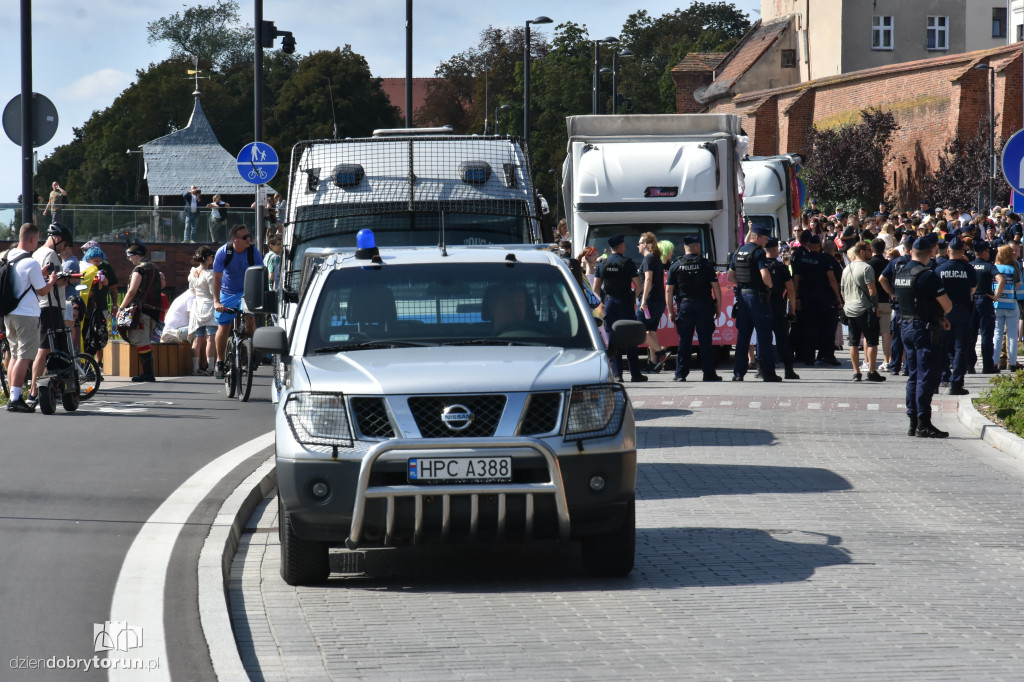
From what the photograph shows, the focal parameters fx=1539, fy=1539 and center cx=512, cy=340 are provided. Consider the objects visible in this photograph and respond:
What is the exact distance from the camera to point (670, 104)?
356 feet

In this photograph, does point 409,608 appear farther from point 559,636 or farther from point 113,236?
point 113,236

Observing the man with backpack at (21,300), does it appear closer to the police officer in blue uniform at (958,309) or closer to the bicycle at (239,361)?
the bicycle at (239,361)

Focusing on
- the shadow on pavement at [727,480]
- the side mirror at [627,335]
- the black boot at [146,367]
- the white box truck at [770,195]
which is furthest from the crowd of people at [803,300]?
the side mirror at [627,335]

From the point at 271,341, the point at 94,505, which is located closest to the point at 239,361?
the point at 94,505

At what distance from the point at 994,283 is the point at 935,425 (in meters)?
6.48

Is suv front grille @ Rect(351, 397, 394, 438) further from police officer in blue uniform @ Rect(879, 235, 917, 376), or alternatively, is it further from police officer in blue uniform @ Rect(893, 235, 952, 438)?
police officer in blue uniform @ Rect(879, 235, 917, 376)

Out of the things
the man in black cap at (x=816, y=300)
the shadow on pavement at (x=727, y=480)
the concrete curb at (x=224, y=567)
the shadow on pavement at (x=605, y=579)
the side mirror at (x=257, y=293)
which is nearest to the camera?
the concrete curb at (x=224, y=567)

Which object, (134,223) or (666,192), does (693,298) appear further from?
(134,223)

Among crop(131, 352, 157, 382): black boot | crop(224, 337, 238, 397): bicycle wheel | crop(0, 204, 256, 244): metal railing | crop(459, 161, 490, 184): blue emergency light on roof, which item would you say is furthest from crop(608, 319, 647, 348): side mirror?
crop(0, 204, 256, 244): metal railing

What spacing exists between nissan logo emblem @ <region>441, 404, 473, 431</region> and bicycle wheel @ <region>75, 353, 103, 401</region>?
1007 cm

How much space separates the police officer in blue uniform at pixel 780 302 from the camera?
20.2m

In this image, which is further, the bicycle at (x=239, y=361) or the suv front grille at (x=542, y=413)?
the bicycle at (x=239, y=361)

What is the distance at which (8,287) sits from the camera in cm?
1511

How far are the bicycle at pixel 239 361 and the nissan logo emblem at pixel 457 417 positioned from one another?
10.1 m
